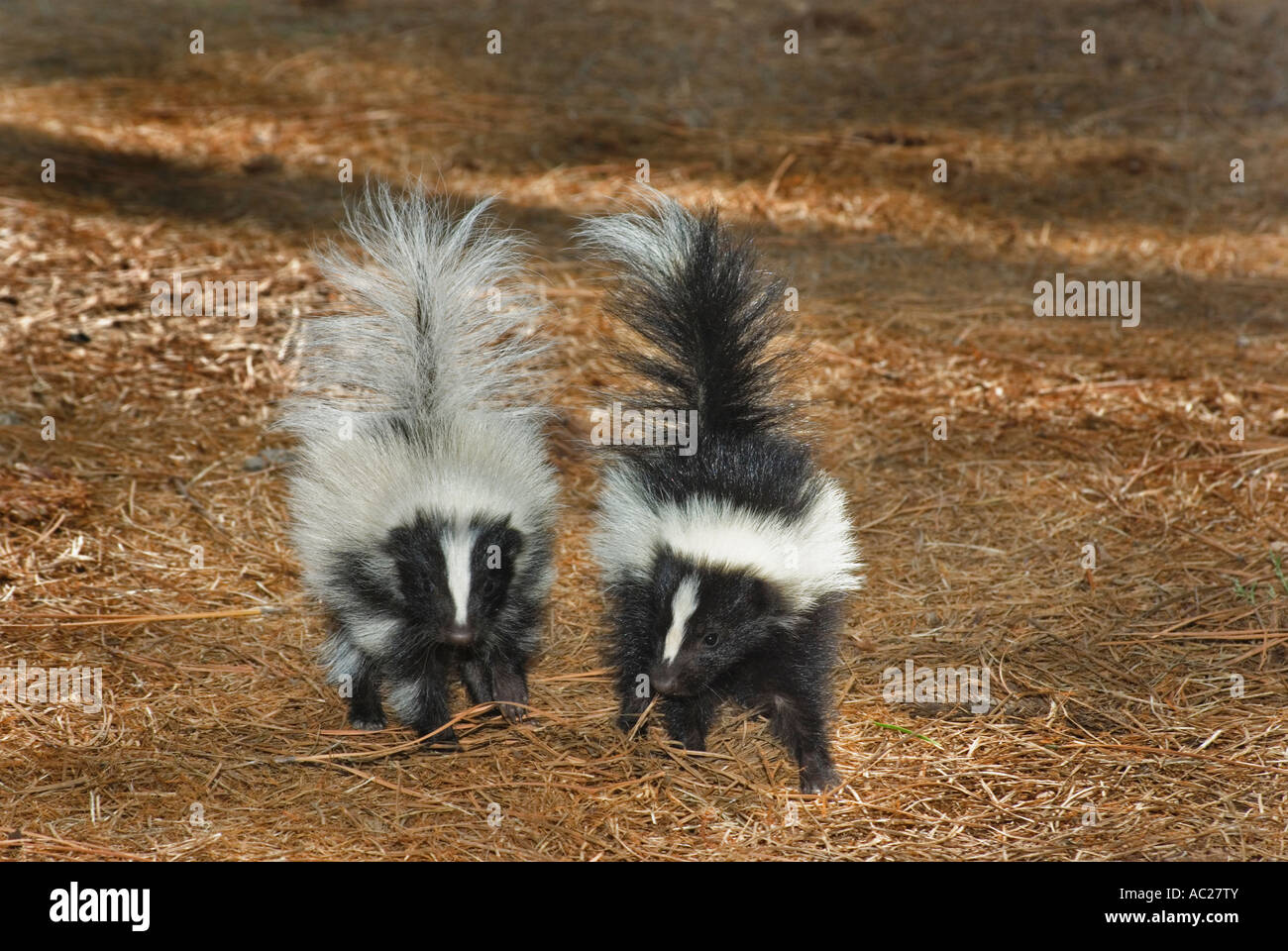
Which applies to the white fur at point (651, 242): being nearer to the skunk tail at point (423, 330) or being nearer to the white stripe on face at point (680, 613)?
the skunk tail at point (423, 330)

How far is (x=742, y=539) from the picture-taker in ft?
13.1

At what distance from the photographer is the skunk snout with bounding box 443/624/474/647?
3941 mm

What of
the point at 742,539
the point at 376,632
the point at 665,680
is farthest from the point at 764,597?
the point at 376,632

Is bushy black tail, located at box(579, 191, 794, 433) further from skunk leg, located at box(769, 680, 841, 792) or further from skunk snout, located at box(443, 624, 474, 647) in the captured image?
skunk snout, located at box(443, 624, 474, 647)

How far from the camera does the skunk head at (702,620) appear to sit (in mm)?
3938

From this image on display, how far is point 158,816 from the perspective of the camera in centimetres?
374

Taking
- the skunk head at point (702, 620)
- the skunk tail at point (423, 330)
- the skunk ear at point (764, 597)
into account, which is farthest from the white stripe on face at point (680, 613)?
the skunk tail at point (423, 330)

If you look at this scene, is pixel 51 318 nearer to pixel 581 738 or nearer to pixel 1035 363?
pixel 581 738

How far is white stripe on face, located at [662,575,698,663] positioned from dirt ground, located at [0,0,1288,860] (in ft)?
1.50

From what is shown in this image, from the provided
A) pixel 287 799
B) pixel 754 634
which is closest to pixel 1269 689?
pixel 754 634

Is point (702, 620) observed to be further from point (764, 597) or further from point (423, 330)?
point (423, 330)

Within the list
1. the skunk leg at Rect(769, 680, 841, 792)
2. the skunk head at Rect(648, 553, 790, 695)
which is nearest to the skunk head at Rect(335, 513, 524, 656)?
the skunk head at Rect(648, 553, 790, 695)

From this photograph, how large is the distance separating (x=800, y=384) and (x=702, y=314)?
2.11 metres

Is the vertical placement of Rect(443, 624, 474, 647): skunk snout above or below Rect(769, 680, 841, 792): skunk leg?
above
